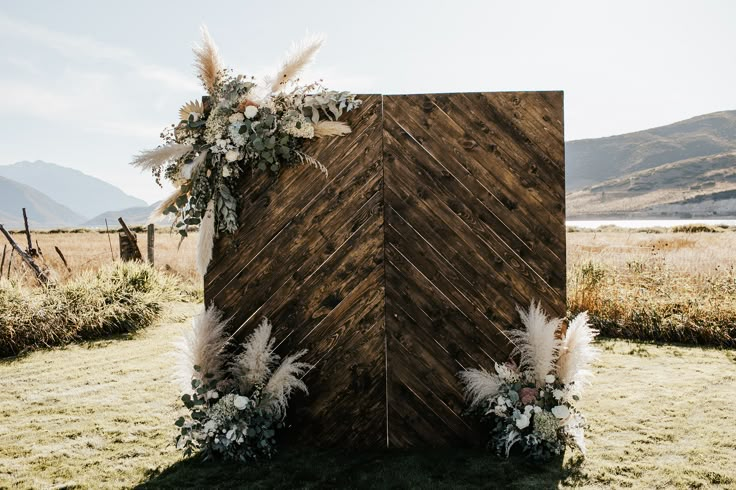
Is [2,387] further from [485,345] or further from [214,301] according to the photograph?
[485,345]

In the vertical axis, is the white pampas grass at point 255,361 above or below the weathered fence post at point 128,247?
below

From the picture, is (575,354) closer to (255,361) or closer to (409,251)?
(409,251)

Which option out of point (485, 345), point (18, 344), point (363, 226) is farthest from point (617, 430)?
point (18, 344)

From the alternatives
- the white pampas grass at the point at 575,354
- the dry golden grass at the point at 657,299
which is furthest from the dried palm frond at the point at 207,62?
the dry golden grass at the point at 657,299

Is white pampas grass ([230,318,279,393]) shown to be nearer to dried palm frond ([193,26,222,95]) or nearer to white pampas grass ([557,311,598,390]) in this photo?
dried palm frond ([193,26,222,95])

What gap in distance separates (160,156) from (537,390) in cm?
291

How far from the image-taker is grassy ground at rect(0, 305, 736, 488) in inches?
130

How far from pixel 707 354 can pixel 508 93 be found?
185 inches

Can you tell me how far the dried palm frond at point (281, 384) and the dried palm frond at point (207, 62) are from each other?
6.20ft

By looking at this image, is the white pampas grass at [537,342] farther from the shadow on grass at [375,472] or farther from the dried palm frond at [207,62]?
the dried palm frond at [207,62]

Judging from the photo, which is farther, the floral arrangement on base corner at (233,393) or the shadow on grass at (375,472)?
the floral arrangement on base corner at (233,393)

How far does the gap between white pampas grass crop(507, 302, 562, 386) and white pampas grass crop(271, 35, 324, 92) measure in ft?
7.31

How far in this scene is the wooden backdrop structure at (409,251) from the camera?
3.62 meters

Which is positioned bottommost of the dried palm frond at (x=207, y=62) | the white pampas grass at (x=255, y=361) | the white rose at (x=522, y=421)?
the white rose at (x=522, y=421)
